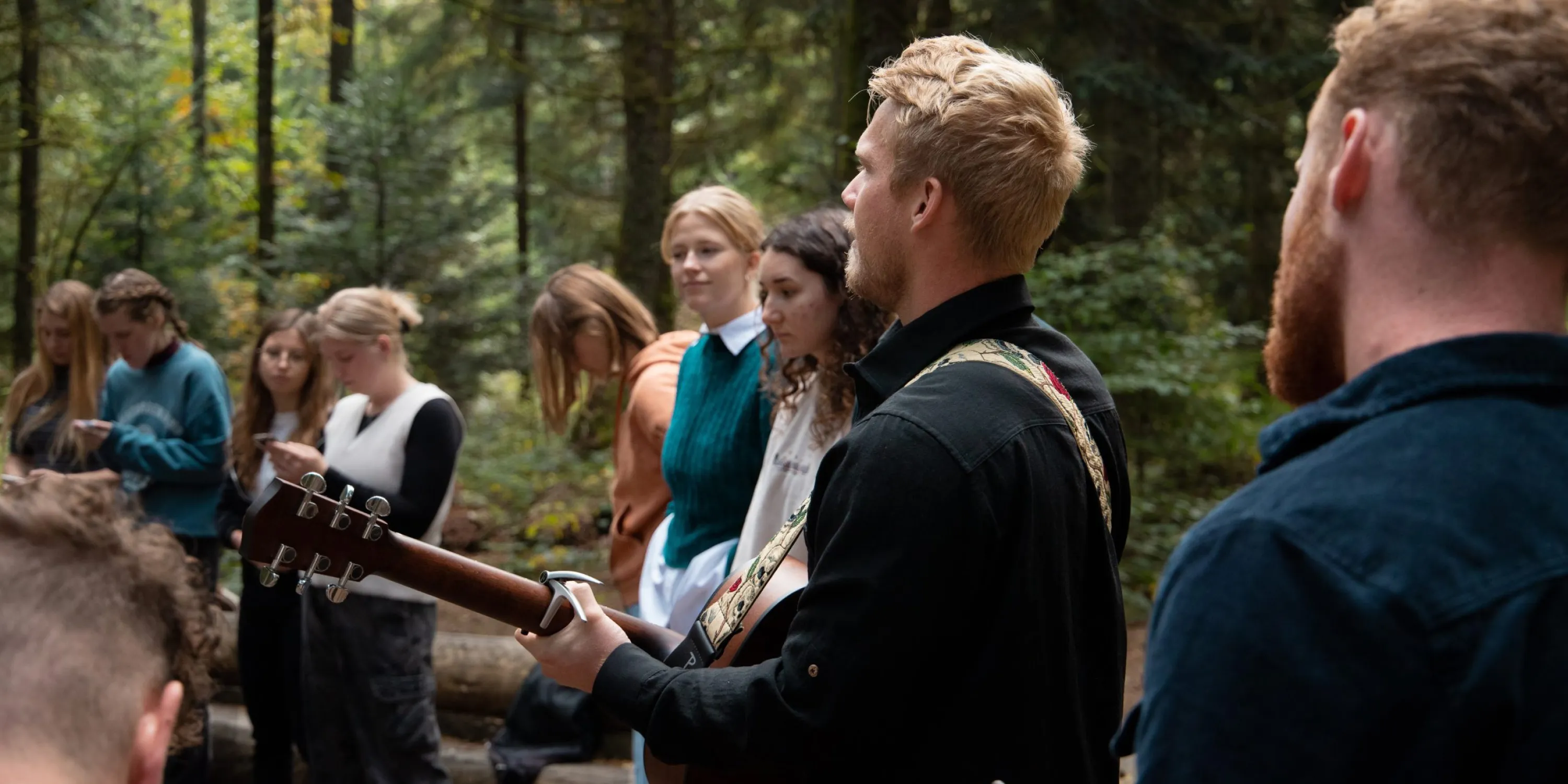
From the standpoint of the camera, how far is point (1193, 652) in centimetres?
113

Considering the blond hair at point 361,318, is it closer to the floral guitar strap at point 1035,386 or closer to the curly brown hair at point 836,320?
the curly brown hair at point 836,320

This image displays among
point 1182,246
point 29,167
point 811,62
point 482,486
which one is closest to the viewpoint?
point 1182,246

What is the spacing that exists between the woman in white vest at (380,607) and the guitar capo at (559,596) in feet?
7.59

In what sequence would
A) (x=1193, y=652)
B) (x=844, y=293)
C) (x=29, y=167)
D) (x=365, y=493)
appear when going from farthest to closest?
(x=29, y=167) < (x=365, y=493) < (x=844, y=293) < (x=1193, y=652)

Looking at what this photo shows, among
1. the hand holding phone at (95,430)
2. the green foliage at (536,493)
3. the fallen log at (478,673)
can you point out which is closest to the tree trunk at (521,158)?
the green foliage at (536,493)

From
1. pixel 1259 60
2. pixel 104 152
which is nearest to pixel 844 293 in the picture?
pixel 1259 60

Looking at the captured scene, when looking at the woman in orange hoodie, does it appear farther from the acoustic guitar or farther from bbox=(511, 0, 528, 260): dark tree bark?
bbox=(511, 0, 528, 260): dark tree bark

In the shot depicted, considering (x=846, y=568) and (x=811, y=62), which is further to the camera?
(x=811, y=62)

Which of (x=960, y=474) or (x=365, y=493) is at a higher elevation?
(x=960, y=474)

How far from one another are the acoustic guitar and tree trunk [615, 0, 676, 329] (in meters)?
9.74

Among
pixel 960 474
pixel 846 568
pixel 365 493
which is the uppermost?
pixel 960 474

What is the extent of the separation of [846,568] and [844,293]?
1.47 metres

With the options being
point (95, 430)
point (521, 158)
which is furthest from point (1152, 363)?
→ point (521, 158)

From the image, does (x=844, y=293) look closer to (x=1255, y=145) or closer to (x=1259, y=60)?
(x=1259, y=60)
